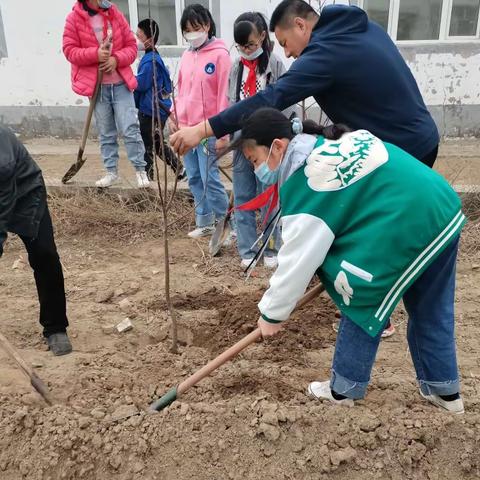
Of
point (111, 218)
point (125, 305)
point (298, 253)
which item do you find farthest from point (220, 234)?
point (298, 253)

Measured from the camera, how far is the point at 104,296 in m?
3.87

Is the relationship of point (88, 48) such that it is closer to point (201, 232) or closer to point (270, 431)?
point (201, 232)

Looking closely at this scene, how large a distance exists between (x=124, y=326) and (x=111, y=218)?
1.95 m

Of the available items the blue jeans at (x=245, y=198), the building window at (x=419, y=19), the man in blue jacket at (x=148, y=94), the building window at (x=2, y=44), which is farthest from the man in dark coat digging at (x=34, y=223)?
the building window at (x=419, y=19)

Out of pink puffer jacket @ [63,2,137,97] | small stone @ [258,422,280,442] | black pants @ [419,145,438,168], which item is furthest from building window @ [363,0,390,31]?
small stone @ [258,422,280,442]

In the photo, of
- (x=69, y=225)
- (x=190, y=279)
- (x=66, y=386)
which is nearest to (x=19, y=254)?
(x=69, y=225)

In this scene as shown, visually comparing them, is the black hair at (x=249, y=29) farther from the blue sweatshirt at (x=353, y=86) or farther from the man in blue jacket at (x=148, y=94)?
the man in blue jacket at (x=148, y=94)

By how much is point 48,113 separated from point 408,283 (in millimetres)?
7350

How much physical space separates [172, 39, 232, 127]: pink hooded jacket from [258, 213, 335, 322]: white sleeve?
91.2 inches

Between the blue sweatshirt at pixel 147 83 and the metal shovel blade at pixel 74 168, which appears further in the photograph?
the metal shovel blade at pixel 74 168

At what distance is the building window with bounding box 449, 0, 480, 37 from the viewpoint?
7.28 m

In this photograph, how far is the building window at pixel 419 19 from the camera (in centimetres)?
736

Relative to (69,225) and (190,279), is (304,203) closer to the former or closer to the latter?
(190,279)

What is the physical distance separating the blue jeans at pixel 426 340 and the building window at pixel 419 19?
20.9 feet
